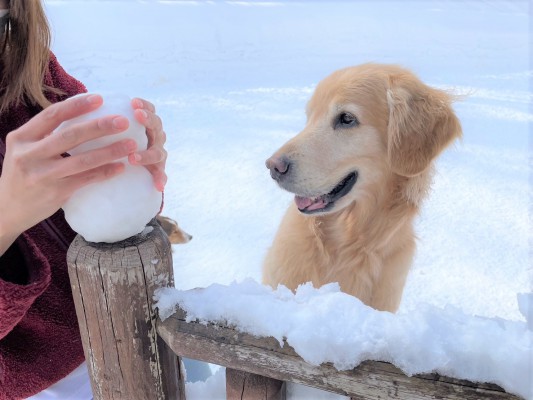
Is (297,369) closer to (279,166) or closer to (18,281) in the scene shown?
(18,281)

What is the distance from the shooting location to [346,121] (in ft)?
6.29

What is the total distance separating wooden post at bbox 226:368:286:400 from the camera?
0.94 meters

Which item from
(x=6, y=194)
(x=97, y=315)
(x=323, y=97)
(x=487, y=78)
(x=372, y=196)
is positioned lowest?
(x=487, y=78)

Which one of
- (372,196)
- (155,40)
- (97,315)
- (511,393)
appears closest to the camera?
(511,393)

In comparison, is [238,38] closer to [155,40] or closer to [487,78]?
[155,40]

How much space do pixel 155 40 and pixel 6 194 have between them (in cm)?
795

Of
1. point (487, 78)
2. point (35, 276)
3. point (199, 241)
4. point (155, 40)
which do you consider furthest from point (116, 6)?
point (35, 276)

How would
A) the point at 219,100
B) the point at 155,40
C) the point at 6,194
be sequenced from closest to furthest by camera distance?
the point at 6,194 → the point at 219,100 → the point at 155,40

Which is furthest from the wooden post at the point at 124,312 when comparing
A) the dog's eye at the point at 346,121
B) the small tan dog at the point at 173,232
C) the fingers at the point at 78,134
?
the small tan dog at the point at 173,232

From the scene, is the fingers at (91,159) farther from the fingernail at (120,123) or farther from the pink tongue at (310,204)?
the pink tongue at (310,204)

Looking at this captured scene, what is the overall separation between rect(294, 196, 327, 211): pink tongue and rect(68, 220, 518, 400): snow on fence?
100 cm

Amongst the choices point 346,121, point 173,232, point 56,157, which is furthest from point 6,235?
point 173,232

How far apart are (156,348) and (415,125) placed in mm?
1377

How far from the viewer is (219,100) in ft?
19.9
